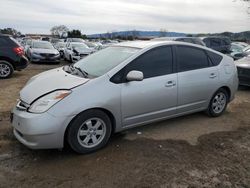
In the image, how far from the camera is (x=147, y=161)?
3902 millimetres

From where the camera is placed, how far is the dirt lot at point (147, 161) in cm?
344

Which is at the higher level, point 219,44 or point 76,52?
point 219,44

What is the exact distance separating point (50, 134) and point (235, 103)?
5.25 metres

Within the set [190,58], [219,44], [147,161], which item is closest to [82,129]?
[147,161]

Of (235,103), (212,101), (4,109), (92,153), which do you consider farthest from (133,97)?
(235,103)

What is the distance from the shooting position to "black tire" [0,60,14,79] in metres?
10.4

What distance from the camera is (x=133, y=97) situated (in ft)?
14.3

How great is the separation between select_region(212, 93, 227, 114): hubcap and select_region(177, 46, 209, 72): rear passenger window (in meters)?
0.77

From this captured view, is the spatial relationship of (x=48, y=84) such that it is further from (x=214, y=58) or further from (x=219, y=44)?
(x=219, y=44)

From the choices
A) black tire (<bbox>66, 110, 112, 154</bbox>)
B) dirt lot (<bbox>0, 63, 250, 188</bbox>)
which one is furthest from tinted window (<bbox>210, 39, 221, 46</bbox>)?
black tire (<bbox>66, 110, 112, 154</bbox>)

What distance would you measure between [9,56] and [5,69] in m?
0.50

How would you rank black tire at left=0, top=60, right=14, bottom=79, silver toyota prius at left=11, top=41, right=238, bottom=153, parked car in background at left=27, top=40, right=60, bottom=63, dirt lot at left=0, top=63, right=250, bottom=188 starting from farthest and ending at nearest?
parked car in background at left=27, top=40, right=60, bottom=63, black tire at left=0, top=60, right=14, bottom=79, silver toyota prius at left=11, top=41, right=238, bottom=153, dirt lot at left=0, top=63, right=250, bottom=188

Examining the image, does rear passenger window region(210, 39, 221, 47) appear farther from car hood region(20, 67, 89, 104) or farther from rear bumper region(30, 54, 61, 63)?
car hood region(20, 67, 89, 104)

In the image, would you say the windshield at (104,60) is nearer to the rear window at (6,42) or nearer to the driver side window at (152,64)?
the driver side window at (152,64)
